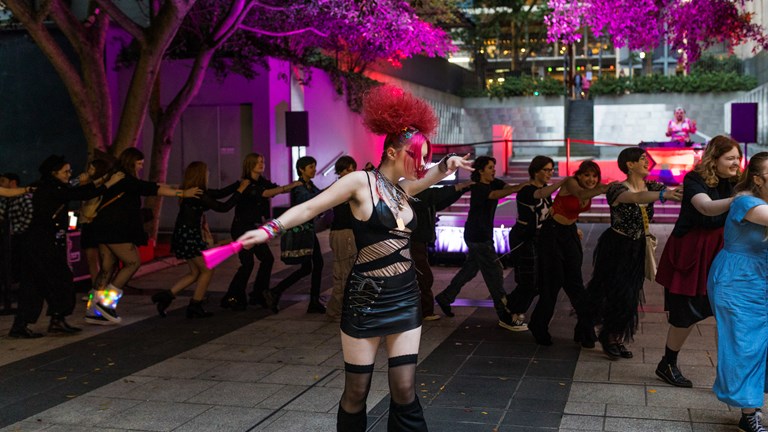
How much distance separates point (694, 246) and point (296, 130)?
11.7 m

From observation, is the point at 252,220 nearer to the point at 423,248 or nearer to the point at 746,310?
the point at 423,248

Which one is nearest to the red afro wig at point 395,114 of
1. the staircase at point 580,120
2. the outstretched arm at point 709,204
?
the outstretched arm at point 709,204

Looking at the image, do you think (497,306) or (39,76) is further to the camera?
(39,76)

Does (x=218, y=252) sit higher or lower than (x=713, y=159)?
lower

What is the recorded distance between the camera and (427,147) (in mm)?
4207

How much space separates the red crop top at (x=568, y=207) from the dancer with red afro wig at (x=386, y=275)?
333 cm

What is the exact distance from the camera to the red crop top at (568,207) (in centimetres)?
721

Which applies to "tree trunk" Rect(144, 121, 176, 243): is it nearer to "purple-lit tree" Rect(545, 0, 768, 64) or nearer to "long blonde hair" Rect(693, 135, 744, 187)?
"purple-lit tree" Rect(545, 0, 768, 64)

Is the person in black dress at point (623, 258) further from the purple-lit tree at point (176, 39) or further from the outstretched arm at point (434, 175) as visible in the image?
the purple-lit tree at point (176, 39)

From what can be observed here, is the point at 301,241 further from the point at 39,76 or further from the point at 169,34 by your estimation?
the point at 39,76

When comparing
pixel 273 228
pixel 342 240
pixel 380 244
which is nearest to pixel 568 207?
pixel 342 240

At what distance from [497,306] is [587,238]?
27.1ft

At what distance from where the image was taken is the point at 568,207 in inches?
285

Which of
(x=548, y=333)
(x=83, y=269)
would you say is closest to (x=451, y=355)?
(x=548, y=333)
